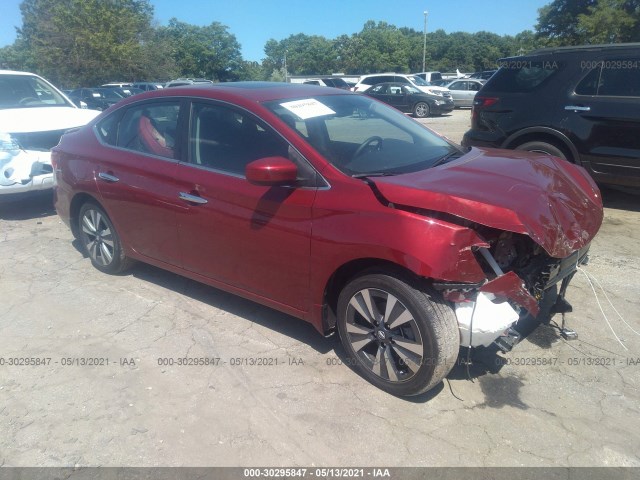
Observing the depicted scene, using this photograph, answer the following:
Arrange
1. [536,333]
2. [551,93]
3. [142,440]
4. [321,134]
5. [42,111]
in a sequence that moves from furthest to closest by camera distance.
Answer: [42,111]
[551,93]
[536,333]
[321,134]
[142,440]

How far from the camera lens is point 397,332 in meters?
2.98

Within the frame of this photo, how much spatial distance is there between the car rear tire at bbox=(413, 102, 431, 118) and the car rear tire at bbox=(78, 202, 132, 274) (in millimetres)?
18339

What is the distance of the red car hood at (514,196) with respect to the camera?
107 inches

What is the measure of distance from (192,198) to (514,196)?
7.14 ft

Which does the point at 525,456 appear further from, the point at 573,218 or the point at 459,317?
the point at 573,218

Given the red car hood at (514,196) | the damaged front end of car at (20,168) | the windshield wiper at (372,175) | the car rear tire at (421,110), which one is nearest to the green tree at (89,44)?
the car rear tire at (421,110)

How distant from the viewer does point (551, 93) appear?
6.21 m

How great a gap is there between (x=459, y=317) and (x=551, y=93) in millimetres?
4465

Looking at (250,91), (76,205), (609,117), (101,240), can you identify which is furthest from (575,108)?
(76,205)

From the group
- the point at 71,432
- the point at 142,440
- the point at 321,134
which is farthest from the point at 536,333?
the point at 71,432

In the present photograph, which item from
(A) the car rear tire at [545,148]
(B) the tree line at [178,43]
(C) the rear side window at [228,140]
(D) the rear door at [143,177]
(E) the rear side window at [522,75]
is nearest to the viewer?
(C) the rear side window at [228,140]

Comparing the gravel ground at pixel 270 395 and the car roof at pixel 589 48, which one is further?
the car roof at pixel 589 48

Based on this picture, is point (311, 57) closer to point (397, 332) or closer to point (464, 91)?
point (464, 91)

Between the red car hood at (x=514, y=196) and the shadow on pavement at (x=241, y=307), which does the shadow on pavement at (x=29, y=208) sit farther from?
the red car hood at (x=514, y=196)
